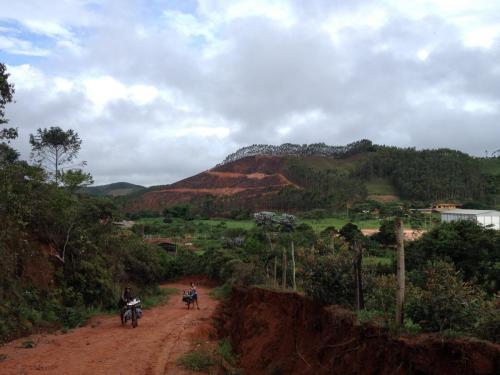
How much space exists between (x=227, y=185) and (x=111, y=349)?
11066cm

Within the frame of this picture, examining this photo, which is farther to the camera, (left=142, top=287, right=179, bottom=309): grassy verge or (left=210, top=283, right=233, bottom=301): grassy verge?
(left=210, top=283, right=233, bottom=301): grassy verge

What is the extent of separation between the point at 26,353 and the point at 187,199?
10283 centimetres

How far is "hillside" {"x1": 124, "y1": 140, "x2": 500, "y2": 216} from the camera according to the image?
288 feet

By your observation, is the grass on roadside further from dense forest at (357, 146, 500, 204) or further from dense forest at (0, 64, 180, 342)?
dense forest at (357, 146, 500, 204)

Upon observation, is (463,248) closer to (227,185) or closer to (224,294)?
(224,294)

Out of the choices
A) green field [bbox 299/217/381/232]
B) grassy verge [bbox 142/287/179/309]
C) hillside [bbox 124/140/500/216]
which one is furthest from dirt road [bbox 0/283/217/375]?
hillside [bbox 124/140/500/216]

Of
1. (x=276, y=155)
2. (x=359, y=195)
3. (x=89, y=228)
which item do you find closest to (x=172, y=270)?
(x=89, y=228)

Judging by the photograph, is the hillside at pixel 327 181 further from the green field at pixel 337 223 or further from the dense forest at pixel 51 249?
the dense forest at pixel 51 249

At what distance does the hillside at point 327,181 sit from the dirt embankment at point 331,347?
68419 millimetres

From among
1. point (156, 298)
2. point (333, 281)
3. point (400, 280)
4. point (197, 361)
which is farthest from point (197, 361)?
point (156, 298)

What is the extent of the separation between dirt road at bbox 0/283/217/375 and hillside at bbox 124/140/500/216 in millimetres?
65499

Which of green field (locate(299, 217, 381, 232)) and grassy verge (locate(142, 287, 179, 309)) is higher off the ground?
green field (locate(299, 217, 381, 232))

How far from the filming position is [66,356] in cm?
1065

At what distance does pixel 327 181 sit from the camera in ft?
310
